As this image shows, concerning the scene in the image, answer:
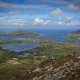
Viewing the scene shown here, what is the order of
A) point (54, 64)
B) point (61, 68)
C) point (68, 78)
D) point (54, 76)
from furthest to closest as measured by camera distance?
point (54, 64) < point (61, 68) < point (54, 76) < point (68, 78)

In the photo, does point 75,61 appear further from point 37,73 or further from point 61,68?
point 37,73

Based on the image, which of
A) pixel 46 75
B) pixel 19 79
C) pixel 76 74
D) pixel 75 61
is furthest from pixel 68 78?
pixel 19 79

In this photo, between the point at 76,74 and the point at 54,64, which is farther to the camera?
the point at 54,64

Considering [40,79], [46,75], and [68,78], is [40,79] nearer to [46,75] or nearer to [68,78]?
[46,75]

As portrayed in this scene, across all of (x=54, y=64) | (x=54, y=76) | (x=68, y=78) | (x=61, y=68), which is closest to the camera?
(x=68, y=78)

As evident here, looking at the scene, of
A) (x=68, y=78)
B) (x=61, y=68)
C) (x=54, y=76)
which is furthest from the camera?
(x=61, y=68)

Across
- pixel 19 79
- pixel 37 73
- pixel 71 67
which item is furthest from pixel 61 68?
pixel 19 79

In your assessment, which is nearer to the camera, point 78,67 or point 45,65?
point 78,67

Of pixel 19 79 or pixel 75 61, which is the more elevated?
pixel 75 61
